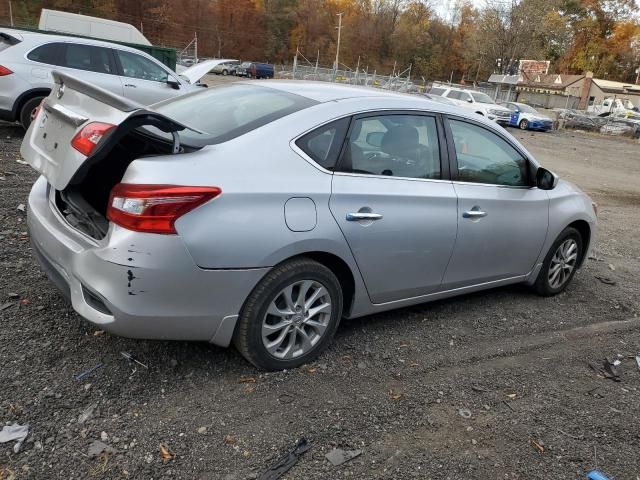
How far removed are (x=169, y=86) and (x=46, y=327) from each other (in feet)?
24.6

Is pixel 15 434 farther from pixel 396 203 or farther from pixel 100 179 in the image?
pixel 396 203

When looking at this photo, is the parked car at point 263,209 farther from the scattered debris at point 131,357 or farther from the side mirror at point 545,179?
the scattered debris at point 131,357

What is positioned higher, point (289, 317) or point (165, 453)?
point (289, 317)

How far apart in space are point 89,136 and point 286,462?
1846 millimetres

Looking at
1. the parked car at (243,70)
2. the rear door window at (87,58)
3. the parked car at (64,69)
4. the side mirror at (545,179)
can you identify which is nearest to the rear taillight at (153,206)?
the side mirror at (545,179)

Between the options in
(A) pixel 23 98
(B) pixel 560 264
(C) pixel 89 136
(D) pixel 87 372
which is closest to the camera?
(C) pixel 89 136

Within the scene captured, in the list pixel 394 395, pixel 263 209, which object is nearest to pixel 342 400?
pixel 394 395

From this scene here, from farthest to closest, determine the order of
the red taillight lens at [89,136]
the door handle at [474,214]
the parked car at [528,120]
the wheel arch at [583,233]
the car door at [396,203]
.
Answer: the parked car at [528,120], the wheel arch at [583,233], the door handle at [474,214], the car door at [396,203], the red taillight lens at [89,136]

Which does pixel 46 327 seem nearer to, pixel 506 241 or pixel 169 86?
pixel 506 241

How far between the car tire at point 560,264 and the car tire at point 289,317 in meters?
2.31

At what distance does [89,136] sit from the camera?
2734 mm

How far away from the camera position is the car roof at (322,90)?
11.3 ft

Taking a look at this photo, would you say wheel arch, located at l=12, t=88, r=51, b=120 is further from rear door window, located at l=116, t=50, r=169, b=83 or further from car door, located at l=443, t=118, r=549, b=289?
car door, located at l=443, t=118, r=549, b=289

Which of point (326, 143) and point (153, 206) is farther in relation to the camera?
point (326, 143)
